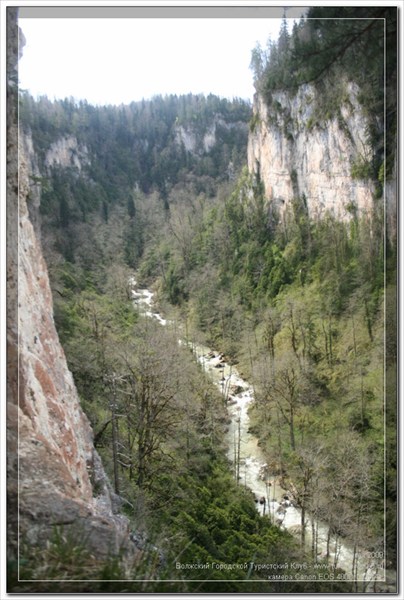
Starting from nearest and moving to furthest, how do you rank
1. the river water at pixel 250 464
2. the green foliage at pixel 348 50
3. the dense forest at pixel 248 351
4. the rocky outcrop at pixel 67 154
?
the green foliage at pixel 348 50
the dense forest at pixel 248 351
the river water at pixel 250 464
the rocky outcrop at pixel 67 154

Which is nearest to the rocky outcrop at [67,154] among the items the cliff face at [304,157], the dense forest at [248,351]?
the dense forest at [248,351]

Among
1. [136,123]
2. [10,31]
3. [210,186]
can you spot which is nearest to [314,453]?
[10,31]

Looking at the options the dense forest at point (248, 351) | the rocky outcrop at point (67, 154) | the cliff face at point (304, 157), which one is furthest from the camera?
the rocky outcrop at point (67, 154)

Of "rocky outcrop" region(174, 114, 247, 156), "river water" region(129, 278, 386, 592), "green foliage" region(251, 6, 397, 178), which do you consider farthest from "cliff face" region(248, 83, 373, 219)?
"rocky outcrop" region(174, 114, 247, 156)

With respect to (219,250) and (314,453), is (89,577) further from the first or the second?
(219,250)

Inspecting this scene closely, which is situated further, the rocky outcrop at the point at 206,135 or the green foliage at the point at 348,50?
the rocky outcrop at the point at 206,135

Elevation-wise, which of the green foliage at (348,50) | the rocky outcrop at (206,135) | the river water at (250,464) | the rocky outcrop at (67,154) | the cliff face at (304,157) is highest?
the rocky outcrop at (206,135)

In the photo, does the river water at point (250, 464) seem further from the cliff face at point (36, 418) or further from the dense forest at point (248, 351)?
the cliff face at point (36, 418)
